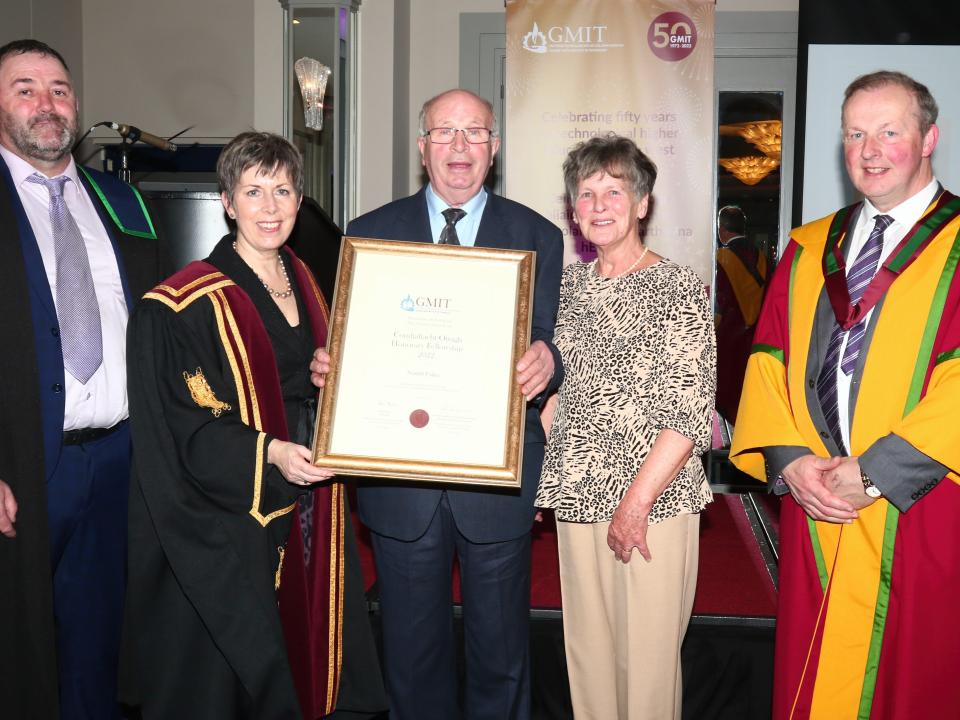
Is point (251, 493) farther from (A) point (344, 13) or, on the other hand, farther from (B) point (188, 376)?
(A) point (344, 13)

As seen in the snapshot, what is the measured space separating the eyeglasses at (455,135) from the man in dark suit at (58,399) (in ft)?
3.14

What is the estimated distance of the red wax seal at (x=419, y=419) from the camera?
2.17 m

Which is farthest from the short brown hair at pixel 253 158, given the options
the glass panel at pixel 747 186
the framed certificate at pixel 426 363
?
the glass panel at pixel 747 186

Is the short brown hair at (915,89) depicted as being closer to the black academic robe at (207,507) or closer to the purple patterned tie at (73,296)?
the black academic robe at (207,507)

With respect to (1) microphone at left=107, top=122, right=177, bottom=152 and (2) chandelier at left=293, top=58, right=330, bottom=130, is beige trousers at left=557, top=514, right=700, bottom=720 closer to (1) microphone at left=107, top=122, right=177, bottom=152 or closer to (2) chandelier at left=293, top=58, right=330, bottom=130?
(1) microphone at left=107, top=122, right=177, bottom=152

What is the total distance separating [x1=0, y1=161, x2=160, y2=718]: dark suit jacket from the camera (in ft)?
8.07

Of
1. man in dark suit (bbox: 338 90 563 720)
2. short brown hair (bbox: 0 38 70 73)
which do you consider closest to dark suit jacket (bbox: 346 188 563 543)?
man in dark suit (bbox: 338 90 563 720)

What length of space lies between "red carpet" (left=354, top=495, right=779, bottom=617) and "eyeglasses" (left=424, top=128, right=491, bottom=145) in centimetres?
189

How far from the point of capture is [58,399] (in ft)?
8.19

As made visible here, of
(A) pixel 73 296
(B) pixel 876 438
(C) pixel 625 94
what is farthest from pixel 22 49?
(C) pixel 625 94

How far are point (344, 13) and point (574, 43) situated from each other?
1.36m

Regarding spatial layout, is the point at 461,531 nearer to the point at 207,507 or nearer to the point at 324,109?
the point at 207,507

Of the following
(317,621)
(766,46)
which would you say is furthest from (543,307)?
(766,46)

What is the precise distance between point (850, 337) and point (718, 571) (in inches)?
81.5
